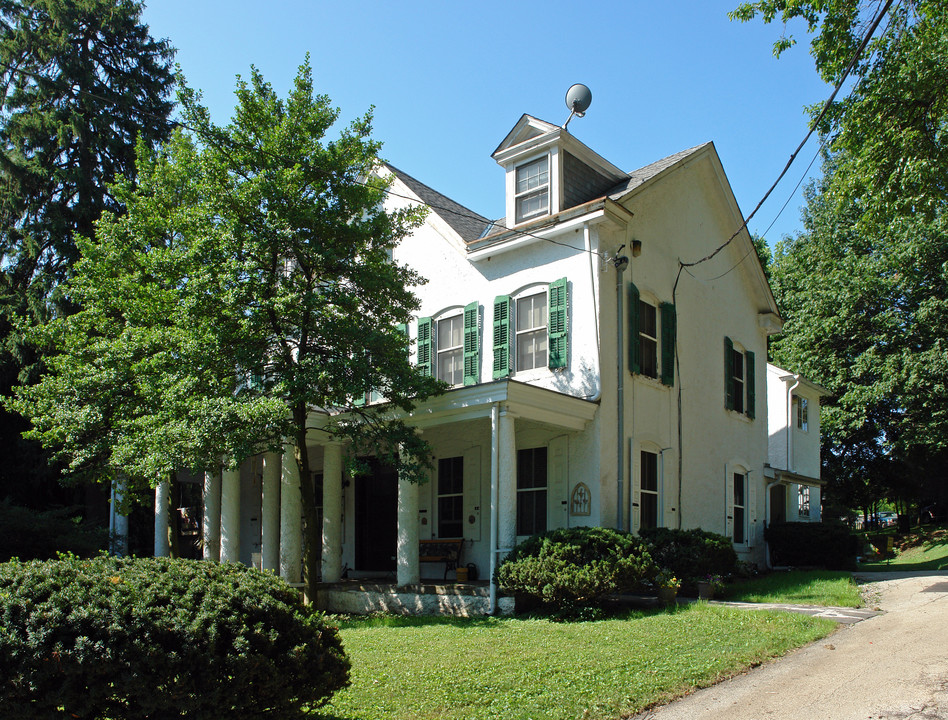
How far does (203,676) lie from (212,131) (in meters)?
8.81

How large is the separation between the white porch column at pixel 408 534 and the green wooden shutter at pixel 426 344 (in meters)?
3.45

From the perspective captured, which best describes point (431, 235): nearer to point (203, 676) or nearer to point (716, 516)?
point (716, 516)

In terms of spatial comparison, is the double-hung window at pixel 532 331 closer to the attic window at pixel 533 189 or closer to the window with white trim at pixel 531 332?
the window with white trim at pixel 531 332

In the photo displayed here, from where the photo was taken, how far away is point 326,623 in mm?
5797

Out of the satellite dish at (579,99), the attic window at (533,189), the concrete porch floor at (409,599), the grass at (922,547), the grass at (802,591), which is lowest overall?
the grass at (922,547)

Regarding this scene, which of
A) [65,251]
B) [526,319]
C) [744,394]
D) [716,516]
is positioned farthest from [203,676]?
[65,251]

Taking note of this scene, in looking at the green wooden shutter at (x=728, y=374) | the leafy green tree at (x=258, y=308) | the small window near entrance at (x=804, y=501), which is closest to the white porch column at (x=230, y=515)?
the leafy green tree at (x=258, y=308)

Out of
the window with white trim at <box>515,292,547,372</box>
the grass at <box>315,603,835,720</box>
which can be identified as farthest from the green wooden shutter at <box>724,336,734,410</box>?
the grass at <box>315,603,835,720</box>

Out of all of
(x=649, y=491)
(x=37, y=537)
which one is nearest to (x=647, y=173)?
(x=649, y=491)

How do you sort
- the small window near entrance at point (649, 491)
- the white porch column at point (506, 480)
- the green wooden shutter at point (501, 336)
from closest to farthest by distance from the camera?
the white porch column at point (506, 480), the small window near entrance at point (649, 491), the green wooden shutter at point (501, 336)

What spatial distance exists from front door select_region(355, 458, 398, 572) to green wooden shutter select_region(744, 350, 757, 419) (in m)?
8.38

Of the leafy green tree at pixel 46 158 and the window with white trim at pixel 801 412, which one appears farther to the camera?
the window with white trim at pixel 801 412

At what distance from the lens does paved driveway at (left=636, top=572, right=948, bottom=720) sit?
6.17m

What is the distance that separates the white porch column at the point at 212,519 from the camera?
1673 cm
